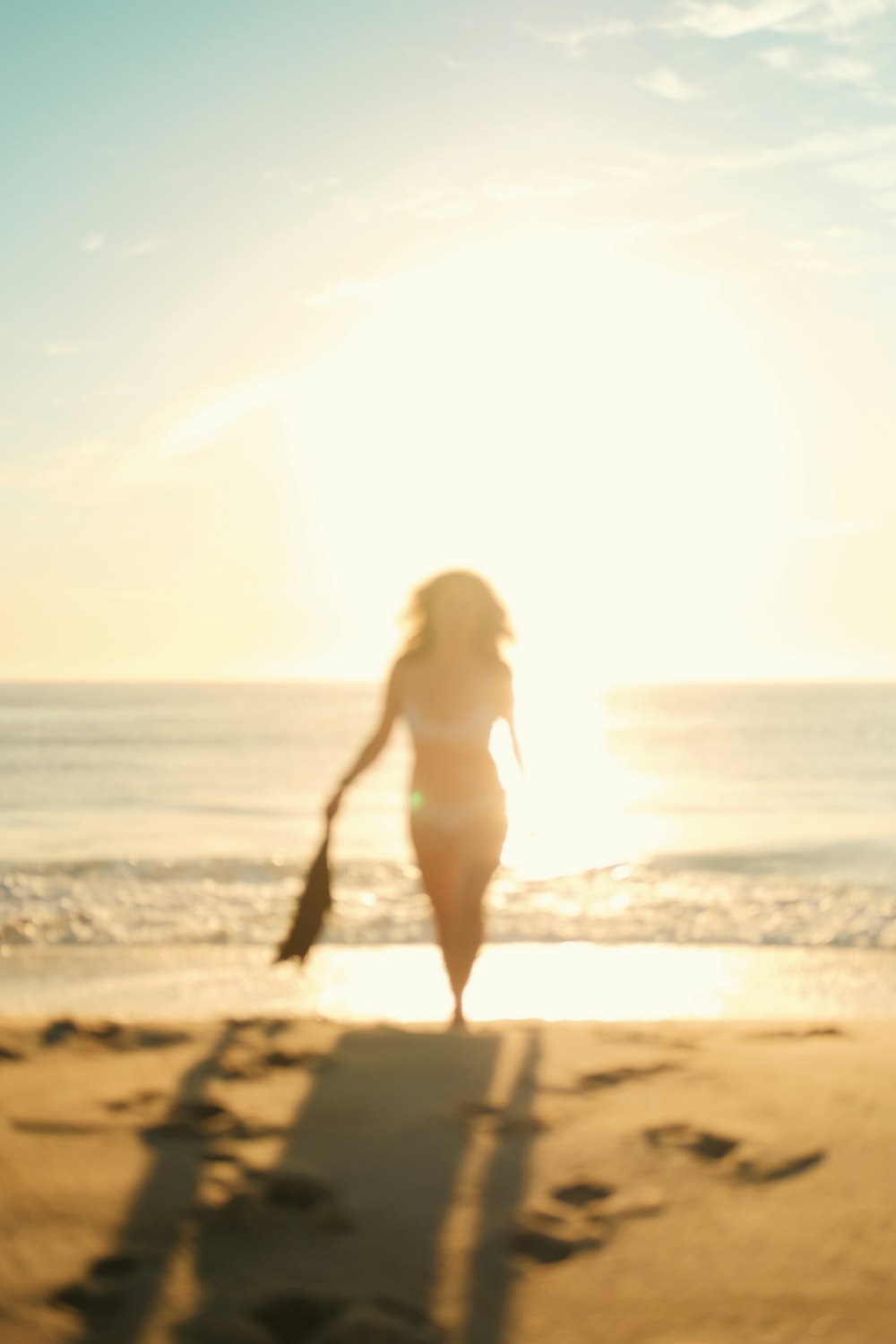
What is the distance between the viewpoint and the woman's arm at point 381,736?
538 cm

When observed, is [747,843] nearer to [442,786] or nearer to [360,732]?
[442,786]

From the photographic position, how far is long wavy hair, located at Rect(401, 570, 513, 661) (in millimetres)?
5480

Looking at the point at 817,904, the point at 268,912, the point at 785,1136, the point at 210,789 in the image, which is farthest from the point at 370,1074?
the point at 210,789

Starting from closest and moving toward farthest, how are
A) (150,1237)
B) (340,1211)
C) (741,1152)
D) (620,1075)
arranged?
(150,1237)
(340,1211)
(741,1152)
(620,1075)

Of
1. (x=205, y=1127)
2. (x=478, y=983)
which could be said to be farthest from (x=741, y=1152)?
(x=478, y=983)

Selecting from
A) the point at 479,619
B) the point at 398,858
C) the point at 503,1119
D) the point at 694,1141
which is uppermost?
the point at 479,619

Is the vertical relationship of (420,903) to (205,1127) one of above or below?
below

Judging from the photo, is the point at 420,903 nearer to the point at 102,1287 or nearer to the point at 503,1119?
the point at 503,1119

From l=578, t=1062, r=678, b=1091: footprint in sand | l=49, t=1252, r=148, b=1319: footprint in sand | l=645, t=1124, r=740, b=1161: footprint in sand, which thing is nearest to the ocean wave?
l=578, t=1062, r=678, b=1091: footprint in sand

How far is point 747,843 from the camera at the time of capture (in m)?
19.4

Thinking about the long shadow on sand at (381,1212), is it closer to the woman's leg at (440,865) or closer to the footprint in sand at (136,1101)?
the footprint in sand at (136,1101)

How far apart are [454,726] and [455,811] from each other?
1.16 feet

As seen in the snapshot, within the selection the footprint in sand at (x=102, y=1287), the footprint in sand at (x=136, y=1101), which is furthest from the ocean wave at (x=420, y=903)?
the footprint in sand at (x=102, y=1287)

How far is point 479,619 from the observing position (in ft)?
18.0
